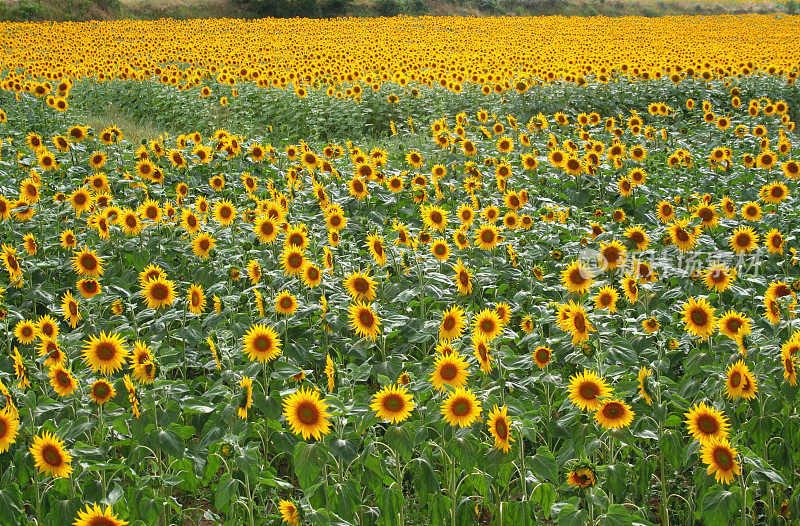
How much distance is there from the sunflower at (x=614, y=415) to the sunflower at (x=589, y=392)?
4cm

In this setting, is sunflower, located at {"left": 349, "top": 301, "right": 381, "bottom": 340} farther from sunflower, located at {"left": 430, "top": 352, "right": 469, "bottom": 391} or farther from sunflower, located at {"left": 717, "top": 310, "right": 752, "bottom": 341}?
sunflower, located at {"left": 717, "top": 310, "right": 752, "bottom": 341}

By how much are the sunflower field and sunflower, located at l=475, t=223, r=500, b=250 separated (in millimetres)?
22

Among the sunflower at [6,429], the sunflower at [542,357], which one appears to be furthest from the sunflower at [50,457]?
the sunflower at [542,357]

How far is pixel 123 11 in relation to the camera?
2873 centimetres

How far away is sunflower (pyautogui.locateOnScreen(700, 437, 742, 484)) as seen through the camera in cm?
252

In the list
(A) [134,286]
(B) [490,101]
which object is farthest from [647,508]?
(B) [490,101]

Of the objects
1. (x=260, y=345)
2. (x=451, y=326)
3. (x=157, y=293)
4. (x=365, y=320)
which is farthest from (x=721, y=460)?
(x=157, y=293)

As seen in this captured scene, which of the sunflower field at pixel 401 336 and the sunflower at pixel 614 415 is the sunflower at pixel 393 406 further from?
the sunflower at pixel 614 415

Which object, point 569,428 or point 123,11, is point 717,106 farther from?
point 123,11

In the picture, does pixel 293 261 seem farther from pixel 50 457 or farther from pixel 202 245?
pixel 50 457

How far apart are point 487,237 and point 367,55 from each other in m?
11.7

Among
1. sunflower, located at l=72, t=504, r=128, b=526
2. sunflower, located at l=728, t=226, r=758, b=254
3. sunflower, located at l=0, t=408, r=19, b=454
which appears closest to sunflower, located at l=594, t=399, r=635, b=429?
sunflower, located at l=72, t=504, r=128, b=526

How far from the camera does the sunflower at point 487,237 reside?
4.66 m

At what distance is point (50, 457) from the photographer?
8.26 ft
